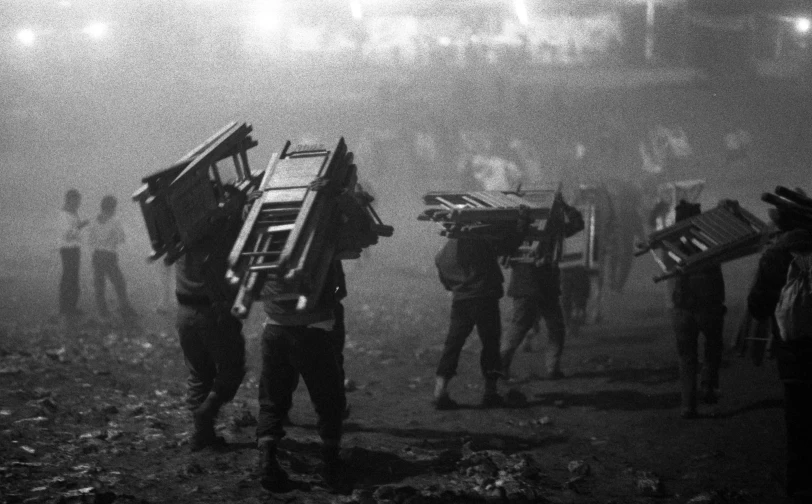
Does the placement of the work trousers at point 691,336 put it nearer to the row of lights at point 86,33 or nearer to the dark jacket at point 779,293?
the dark jacket at point 779,293

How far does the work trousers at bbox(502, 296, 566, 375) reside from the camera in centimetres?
876

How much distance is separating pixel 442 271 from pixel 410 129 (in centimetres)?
1828

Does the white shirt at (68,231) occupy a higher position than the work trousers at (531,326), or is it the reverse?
the white shirt at (68,231)

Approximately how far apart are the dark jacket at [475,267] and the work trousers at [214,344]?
261cm

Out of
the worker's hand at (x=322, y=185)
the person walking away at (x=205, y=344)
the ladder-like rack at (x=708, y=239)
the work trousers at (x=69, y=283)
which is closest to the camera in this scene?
Answer: the worker's hand at (x=322, y=185)

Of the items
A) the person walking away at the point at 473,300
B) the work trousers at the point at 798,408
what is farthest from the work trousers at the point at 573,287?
the work trousers at the point at 798,408

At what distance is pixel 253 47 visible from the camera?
26250mm

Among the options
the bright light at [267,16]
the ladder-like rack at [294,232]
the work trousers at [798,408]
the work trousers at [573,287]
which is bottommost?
the work trousers at [573,287]

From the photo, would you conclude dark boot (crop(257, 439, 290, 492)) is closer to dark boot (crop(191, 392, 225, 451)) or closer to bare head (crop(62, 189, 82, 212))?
dark boot (crop(191, 392, 225, 451))

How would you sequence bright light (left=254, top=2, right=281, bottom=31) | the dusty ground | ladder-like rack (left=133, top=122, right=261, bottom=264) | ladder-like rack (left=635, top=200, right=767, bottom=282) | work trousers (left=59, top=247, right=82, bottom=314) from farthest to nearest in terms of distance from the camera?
1. bright light (left=254, top=2, right=281, bottom=31)
2. work trousers (left=59, top=247, right=82, bottom=314)
3. ladder-like rack (left=635, top=200, right=767, bottom=282)
4. the dusty ground
5. ladder-like rack (left=133, top=122, right=261, bottom=264)

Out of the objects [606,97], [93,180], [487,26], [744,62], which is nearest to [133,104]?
[93,180]

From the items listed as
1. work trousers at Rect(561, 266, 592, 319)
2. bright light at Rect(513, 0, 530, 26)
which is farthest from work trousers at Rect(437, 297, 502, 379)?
bright light at Rect(513, 0, 530, 26)

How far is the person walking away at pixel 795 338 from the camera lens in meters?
4.71

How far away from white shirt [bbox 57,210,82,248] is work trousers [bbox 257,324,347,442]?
349 inches
